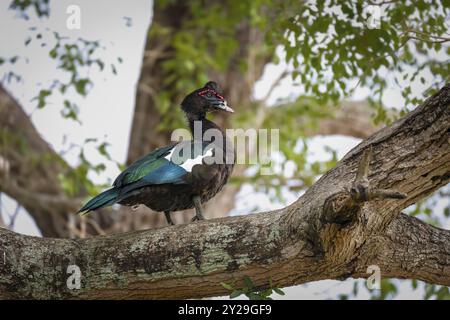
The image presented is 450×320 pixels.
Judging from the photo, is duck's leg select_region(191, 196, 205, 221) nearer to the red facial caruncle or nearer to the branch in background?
the red facial caruncle

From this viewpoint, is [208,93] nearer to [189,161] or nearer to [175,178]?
[189,161]

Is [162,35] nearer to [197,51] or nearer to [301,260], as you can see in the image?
[197,51]

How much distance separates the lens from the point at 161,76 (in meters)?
10.0

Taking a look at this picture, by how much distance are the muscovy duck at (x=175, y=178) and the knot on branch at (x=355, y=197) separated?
1.62 metres

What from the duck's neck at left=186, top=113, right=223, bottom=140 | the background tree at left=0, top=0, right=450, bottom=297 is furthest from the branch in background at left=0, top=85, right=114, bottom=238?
the duck's neck at left=186, top=113, right=223, bottom=140

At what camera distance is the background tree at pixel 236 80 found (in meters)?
5.76

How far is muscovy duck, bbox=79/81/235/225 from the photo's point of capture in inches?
198

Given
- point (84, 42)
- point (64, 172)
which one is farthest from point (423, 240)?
point (64, 172)

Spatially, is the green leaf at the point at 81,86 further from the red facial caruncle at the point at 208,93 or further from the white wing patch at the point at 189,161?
the white wing patch at the point at 189,161

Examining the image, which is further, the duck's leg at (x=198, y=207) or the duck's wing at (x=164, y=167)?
the duck's leg at (x=198, y=207)

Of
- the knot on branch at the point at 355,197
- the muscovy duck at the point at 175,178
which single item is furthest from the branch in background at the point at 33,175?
the knot on branch at the point at 355,197

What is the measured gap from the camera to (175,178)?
16.8 feet

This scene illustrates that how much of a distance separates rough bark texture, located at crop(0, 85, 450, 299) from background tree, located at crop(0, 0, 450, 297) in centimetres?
126

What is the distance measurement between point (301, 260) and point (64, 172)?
491 centimetres
